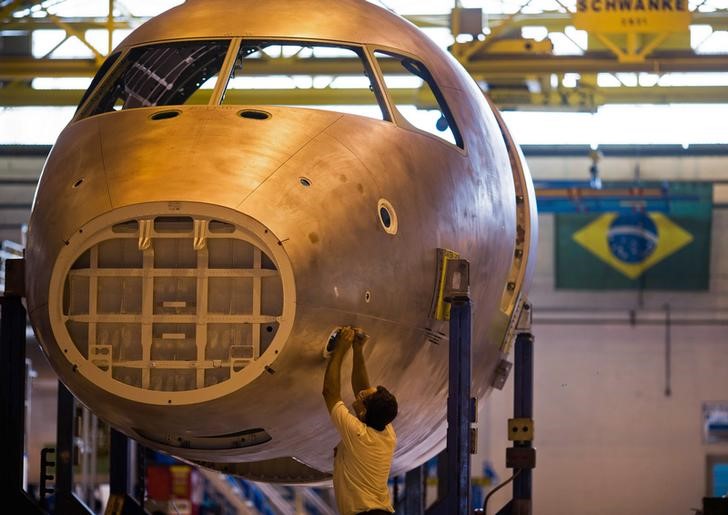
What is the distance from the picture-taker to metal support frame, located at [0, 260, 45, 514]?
26.7ft

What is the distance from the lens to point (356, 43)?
782cm

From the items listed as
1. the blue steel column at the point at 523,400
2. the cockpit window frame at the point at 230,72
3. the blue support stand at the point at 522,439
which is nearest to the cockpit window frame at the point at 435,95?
the cockpit window frame at the point at 230,72

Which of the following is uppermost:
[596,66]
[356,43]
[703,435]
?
[596,66]

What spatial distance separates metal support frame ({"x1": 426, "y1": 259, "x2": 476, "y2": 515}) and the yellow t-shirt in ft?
1.84

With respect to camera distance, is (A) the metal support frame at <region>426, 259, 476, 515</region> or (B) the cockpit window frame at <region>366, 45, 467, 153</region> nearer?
(A) the metal support frame at <region>426, 259, 476, 515</region>

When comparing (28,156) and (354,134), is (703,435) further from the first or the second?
(354,134)

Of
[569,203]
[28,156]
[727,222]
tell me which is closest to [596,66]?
[569,203]

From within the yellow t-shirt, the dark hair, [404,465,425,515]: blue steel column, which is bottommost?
[404,465,425,515]: blue steel column

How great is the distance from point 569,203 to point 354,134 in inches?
961

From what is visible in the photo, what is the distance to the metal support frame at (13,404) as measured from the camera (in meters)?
8.13

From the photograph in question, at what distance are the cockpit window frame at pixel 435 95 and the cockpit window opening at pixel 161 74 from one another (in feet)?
3.08

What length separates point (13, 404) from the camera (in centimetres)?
820

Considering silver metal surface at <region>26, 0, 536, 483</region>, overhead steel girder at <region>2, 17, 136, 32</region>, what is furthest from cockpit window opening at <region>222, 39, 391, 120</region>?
silver metal surface at <region>26, 0, 536, 483</region>

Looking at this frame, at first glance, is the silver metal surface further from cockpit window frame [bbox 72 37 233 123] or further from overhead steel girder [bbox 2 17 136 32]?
overhead steel girder [bbox 2 17 136 32]
